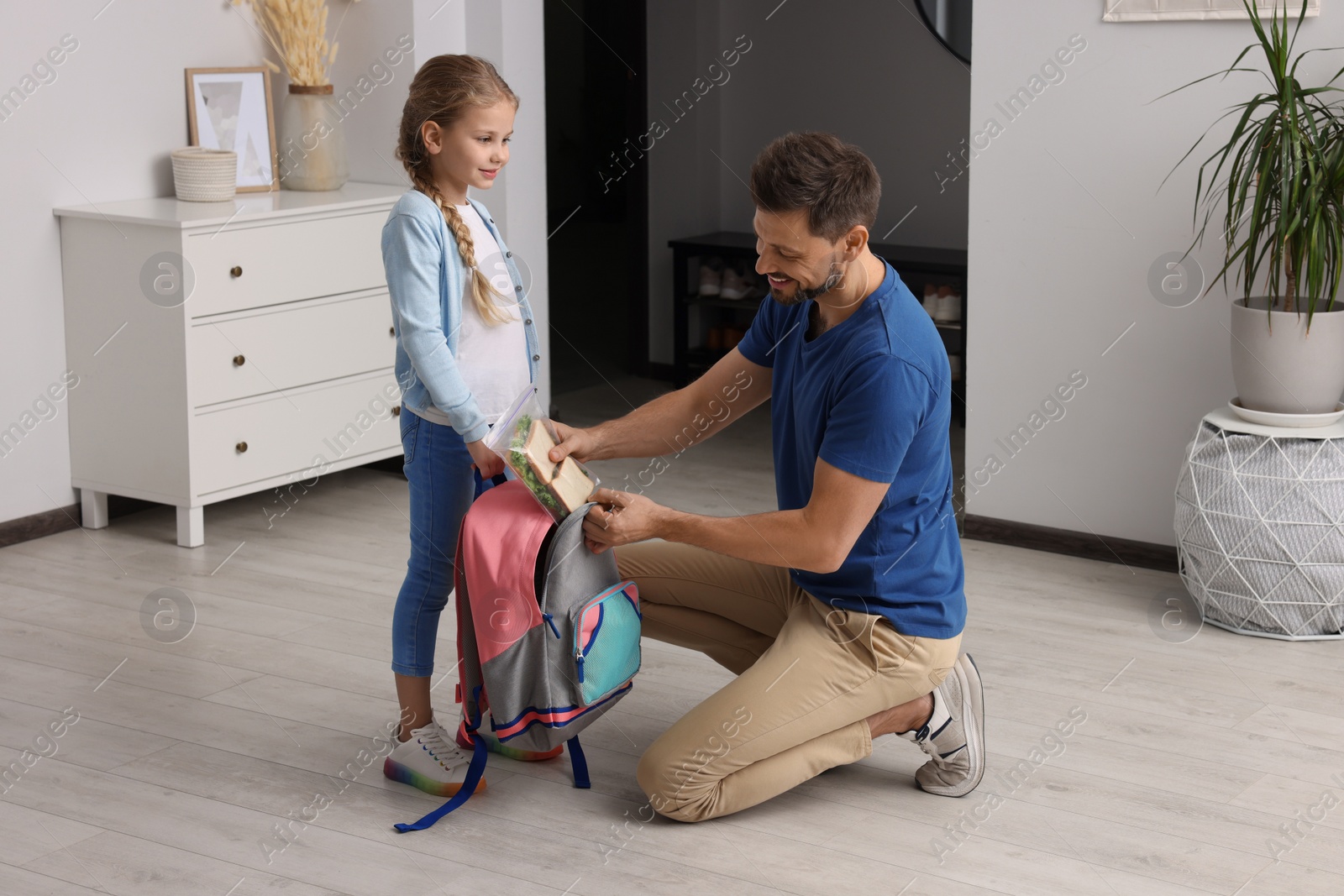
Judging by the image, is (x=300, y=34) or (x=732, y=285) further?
(x=732, y=285)

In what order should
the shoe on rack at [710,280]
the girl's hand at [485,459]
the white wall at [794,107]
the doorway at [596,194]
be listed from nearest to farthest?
the girl's hand at [485,459]
the white wall at [794,107]
the shoe on rack at [710,280]
the doorway at [596,194]

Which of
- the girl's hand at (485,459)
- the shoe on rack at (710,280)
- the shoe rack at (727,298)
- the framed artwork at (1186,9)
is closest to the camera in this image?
the girl's hand at (485,459)

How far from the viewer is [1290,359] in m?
2.91

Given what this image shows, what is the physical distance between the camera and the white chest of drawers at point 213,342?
11.2 feet

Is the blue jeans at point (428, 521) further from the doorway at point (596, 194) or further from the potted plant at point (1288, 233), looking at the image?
the doorway at point (596, 194)

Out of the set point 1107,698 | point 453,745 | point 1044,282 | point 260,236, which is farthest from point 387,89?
point 1107,698

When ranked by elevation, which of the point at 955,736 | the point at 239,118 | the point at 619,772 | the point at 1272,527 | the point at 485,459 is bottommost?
the point at 619,772

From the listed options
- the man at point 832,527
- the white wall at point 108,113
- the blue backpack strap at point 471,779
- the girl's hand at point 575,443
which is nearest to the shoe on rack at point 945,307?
the white wall at point 108,113

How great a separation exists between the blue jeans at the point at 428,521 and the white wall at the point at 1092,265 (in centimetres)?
161

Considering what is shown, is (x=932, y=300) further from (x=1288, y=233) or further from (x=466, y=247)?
(x=466, y=247)

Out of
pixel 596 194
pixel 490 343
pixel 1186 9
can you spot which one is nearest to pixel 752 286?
pixel 596 194

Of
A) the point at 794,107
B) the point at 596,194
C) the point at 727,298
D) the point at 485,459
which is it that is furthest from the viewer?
the point at 596,194

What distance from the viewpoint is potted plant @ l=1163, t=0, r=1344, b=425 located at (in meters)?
2.82

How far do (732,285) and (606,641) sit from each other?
3163 millimetres
